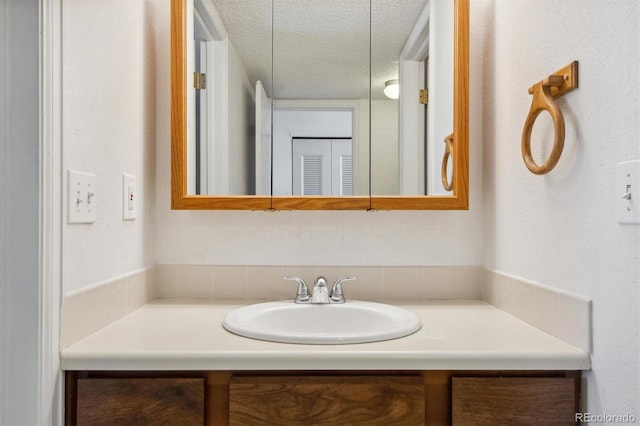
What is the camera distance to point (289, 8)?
4.36 ft

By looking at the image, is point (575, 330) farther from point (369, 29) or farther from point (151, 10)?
point (151, 10)

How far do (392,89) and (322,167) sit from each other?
32cm

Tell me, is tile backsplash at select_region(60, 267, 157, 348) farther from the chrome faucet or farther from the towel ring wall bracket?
the towel ring wall bracket

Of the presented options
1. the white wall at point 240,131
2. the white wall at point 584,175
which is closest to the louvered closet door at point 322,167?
the white wall at point 240,131

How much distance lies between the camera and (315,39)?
4.37 ft

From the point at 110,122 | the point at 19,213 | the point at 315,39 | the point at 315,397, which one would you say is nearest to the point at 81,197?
the point at 19,213

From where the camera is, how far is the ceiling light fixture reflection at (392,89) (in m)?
1.31

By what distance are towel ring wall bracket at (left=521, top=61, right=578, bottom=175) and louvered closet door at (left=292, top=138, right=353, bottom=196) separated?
0.51 meters

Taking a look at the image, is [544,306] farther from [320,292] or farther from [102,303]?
[102,303]

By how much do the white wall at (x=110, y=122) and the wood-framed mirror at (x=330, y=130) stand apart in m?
0.09

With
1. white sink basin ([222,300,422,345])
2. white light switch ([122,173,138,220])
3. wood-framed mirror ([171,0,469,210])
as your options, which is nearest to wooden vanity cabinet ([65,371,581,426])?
white sink basin ([222,300,422,345])

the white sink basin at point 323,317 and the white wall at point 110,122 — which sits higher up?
the white wall at point 110,122

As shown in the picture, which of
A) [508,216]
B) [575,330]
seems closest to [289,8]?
[508,216]

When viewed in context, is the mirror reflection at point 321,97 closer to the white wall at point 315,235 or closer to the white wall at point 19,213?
the white wall at point 315,235
